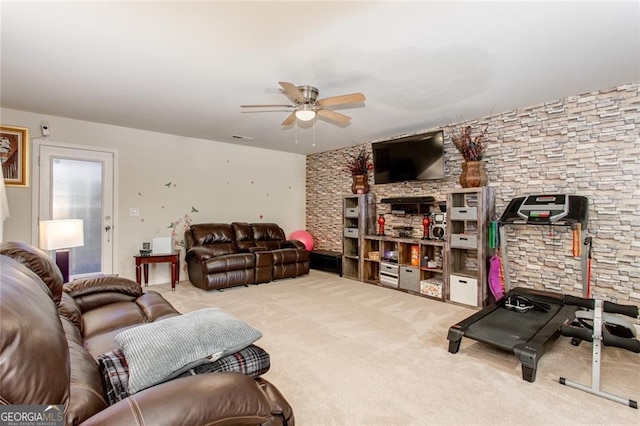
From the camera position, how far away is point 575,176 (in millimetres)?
3424

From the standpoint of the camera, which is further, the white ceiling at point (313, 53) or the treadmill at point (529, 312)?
the treadmill at point (529, 312)

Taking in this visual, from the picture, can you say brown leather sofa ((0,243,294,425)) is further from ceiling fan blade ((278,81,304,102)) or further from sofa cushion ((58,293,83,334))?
ceiling fan blade ((278,81,304,102))

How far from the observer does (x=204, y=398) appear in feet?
3.18

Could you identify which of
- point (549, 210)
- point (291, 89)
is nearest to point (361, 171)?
point (549, 210)

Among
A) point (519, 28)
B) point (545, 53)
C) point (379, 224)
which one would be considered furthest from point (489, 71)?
point (379, 224)

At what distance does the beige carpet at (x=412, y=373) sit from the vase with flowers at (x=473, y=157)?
1.63 metres

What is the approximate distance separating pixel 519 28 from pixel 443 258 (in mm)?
2850

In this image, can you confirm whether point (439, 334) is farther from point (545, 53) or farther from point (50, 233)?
point (50, 233)

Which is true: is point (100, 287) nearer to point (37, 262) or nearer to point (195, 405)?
point (37, 262)

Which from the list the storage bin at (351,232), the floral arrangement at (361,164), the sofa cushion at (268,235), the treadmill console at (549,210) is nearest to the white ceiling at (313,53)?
the treadmill console at (549,210)

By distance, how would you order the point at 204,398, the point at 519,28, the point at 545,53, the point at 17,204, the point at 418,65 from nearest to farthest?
1. the point at 204,398
2. the point at 519,28
3. the point at 545,53
4. the point at 418,65
5. the point at 17,204

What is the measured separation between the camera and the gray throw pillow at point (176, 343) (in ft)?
3.78

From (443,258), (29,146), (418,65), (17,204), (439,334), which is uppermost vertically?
(418,65)

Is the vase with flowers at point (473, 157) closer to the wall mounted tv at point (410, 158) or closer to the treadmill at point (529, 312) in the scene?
the wall mounted tv at point (410, 158)
